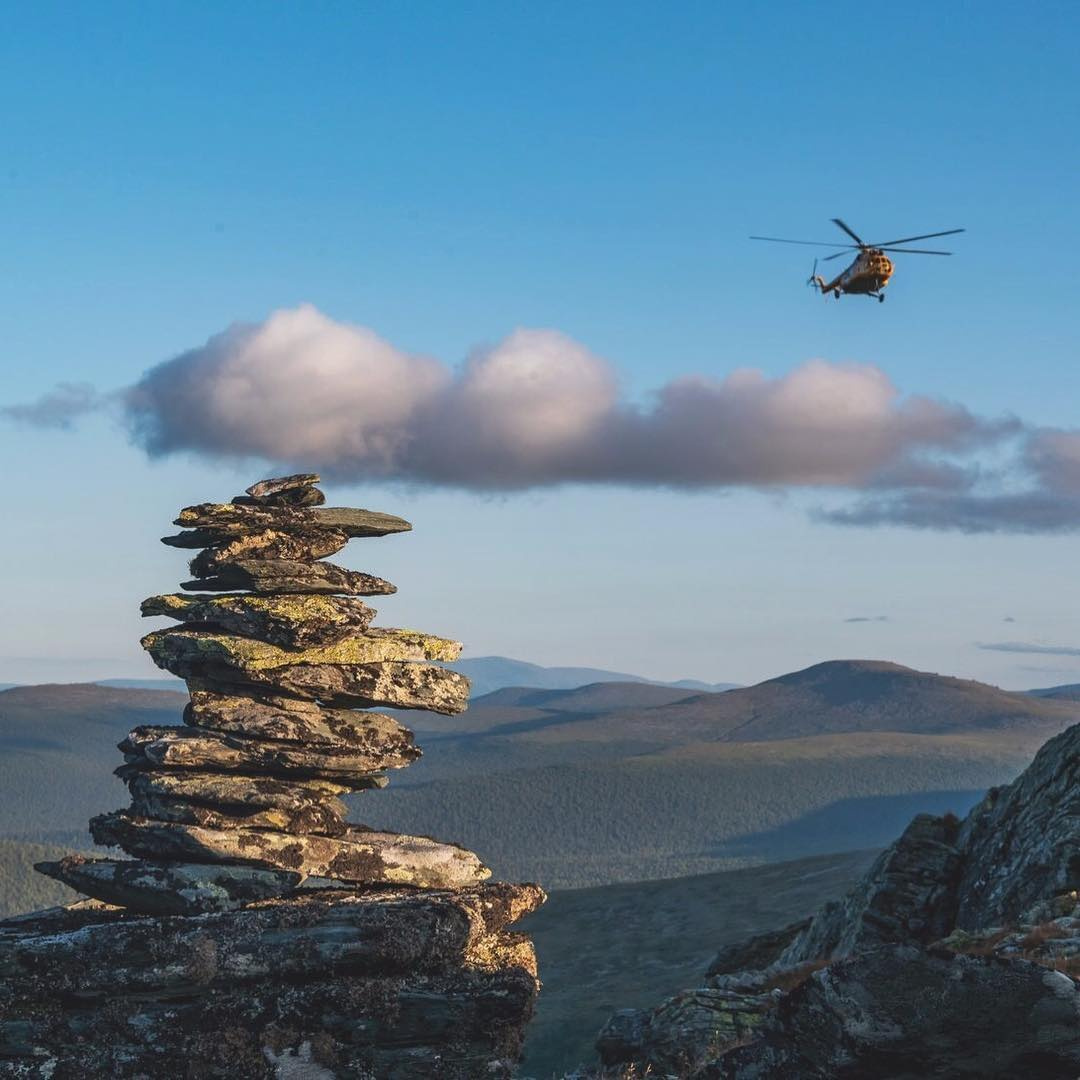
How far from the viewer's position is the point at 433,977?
24609mm

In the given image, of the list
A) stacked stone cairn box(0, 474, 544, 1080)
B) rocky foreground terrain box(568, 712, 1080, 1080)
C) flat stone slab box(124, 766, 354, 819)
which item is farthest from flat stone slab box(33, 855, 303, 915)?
rocky foreground terrain box(568, 712, 1080, 1080)

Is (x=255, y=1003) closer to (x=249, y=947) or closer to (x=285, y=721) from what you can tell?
(x=249, y=947)

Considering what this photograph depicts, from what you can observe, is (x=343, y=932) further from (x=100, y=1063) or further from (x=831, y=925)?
(x=831, y=925)

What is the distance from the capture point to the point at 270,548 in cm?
3619

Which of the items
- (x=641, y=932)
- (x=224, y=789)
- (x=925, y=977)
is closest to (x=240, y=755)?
(x=224, y=789)

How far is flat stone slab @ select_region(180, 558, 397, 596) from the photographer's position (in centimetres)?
3528

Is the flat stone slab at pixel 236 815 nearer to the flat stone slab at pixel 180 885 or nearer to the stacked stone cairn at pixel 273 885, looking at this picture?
the stacked stone cairn at pixel 273 885

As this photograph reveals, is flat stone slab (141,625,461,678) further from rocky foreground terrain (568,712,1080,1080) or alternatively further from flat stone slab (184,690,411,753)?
rocky foreground terrain (568,712,1080,1080)

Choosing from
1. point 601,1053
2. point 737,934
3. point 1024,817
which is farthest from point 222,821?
point 737,934

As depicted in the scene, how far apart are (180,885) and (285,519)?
10274 mm

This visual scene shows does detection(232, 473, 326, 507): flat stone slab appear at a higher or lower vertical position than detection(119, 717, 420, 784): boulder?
higher

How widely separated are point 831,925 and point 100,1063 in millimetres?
26874

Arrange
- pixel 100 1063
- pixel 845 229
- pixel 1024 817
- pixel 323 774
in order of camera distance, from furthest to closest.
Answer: pixel 845 229
pixel 1024 817
pixel 323 774
pixel 100 1063

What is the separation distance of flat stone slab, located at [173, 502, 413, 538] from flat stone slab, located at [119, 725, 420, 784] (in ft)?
18.3
